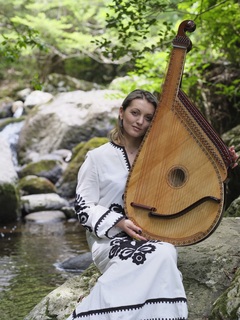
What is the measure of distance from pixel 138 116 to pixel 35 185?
362 inches

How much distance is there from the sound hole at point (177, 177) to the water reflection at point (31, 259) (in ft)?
7.68

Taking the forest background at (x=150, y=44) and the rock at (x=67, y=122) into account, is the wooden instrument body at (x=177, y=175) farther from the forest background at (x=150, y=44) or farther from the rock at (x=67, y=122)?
the rock at (x=67, y=122)

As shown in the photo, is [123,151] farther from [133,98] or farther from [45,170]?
[45,170]

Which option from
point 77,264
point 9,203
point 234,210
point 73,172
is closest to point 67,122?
point 73,172

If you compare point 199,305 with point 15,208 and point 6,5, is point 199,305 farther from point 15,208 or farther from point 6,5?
point 6,5

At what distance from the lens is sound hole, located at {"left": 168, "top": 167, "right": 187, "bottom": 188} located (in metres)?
2.84

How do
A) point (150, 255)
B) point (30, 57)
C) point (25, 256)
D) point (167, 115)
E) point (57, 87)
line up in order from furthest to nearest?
point (30, 57) < point (57, 87) < point (25, 256) < point (167, 115) < point (150, 255)

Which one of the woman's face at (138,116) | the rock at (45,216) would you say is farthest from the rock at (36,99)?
the woman's face at (138,116)

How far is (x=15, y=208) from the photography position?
10.0 metres

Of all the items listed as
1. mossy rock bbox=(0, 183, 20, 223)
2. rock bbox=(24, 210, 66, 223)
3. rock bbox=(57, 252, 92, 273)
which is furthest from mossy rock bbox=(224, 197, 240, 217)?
rock bbox=(24, 210, 66, 223)

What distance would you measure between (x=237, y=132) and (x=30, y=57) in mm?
16575

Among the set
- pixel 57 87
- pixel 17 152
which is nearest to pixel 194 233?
pixel 17 152

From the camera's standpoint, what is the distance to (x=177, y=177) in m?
2.88

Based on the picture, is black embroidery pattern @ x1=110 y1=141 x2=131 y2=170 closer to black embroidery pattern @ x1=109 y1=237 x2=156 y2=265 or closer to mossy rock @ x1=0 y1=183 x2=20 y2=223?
black embroidery pattern @ x1=109 y1=237 x2=156 y2=265
